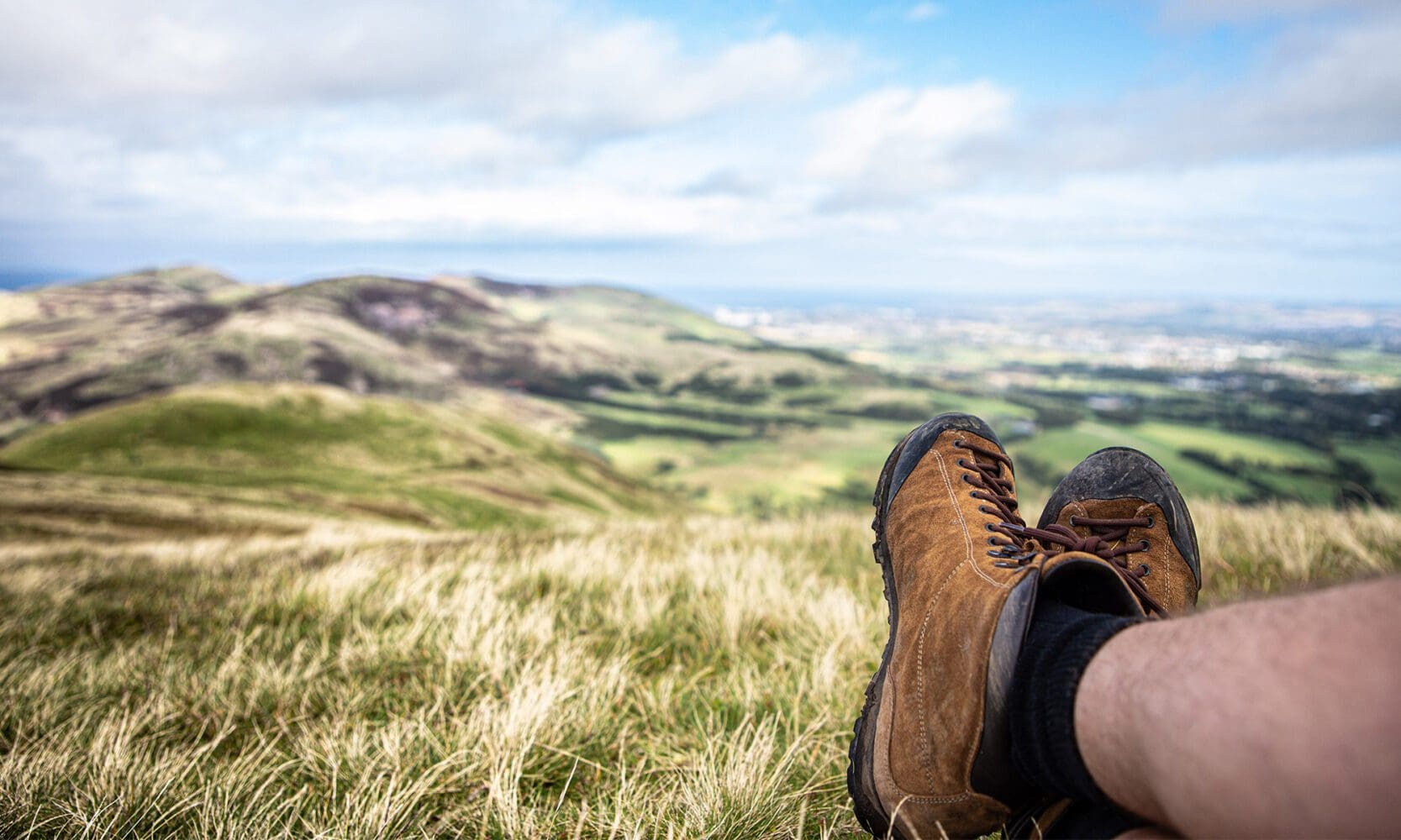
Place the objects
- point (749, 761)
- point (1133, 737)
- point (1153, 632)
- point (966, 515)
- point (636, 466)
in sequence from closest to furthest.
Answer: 1. point (1133, 737)
2. point (1153, 632)
3. point (749, 761)
4. point (966, 515)
5. point (636, 466)

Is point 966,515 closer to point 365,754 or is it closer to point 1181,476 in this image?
point 365,754

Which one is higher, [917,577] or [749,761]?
[917,577]

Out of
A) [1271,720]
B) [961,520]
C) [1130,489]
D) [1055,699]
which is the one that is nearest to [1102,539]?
[1130,489]

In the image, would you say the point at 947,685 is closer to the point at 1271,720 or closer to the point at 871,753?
the point at 871,753

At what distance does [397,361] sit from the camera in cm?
17662

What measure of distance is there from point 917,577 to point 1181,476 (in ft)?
343

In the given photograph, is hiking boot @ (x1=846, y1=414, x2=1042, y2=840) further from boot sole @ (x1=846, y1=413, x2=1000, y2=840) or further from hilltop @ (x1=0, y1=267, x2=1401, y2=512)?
hilltop @ (x1=0, y1=267, x2=1401, y2=512)

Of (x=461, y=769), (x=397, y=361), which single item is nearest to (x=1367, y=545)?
(x=461, y=769)

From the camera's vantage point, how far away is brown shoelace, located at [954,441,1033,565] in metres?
2.31

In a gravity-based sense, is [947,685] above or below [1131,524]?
below

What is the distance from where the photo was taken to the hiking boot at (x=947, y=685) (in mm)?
1787

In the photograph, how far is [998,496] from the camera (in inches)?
109

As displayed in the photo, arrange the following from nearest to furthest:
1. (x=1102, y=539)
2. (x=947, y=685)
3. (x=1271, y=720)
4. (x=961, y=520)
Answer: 1. (x=1271, y=720)
2. (x=947, y=685)
3. (x=961, y=520)
4. (x=1102, y=539)

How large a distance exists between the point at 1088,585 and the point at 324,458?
252 feet
